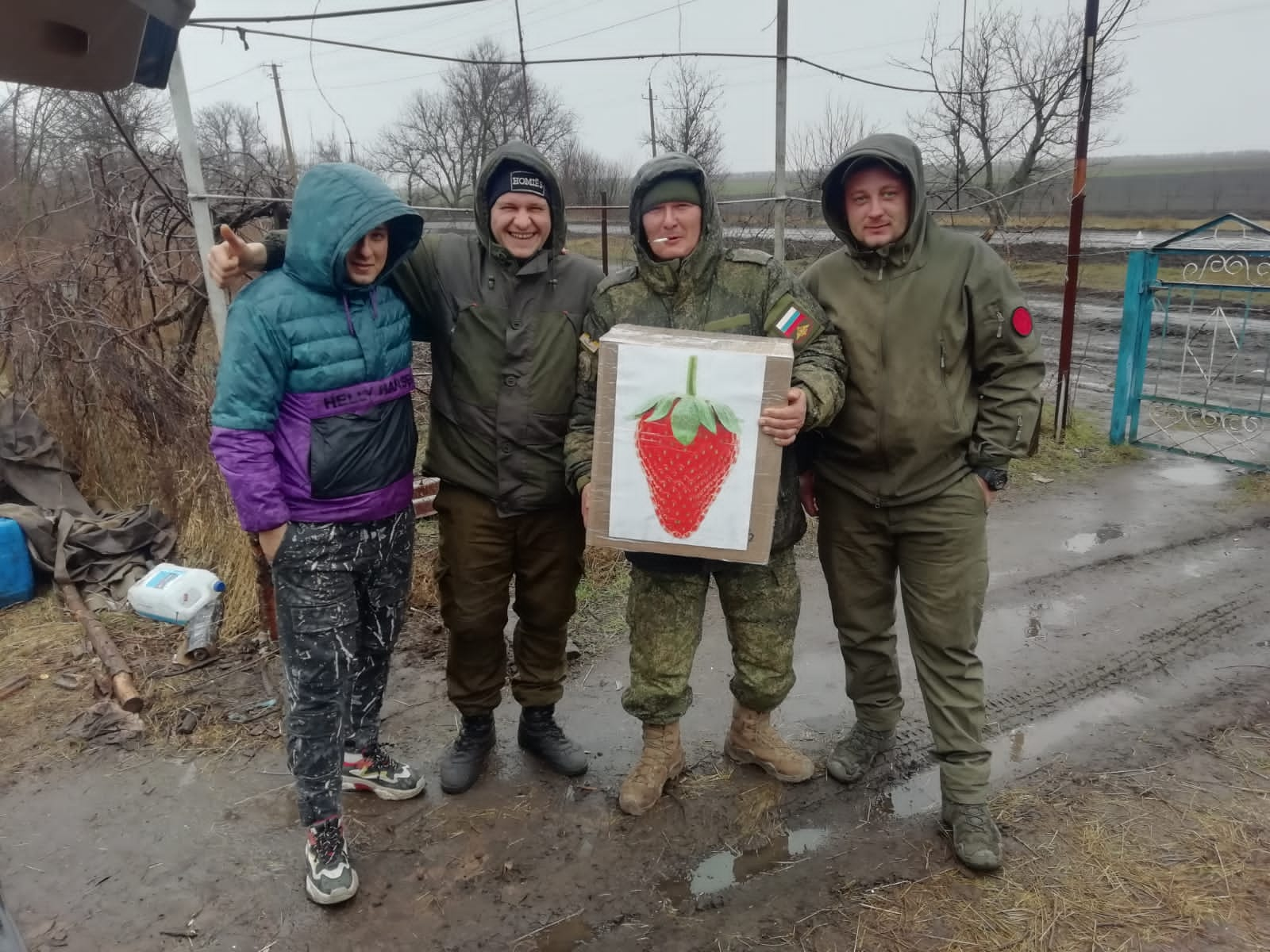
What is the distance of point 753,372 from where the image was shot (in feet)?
7.66

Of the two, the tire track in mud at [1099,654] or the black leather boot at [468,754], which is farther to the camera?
the tire track in mud at [1099,654]

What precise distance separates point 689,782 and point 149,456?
13.1 ft

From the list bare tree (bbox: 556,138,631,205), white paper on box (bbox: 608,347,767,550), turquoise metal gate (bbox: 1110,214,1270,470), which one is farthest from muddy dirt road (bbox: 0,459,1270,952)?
bare tree (bbox: 556,138,631,205)

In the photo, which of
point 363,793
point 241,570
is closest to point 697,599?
point 363,793

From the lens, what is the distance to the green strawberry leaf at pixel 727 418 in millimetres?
2381

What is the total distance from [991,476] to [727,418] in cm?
88

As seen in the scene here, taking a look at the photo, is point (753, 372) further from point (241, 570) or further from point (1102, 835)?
point (241, 570)

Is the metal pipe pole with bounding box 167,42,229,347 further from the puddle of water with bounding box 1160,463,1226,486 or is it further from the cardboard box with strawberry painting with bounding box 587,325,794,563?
the puddle of water with bounding box 1160,463,1226,486

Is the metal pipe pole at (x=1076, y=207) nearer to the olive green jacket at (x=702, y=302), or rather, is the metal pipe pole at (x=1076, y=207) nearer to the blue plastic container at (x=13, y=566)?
the olive green jacket at (x=702, y=302)

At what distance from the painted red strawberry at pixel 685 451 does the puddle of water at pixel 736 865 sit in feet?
3.54

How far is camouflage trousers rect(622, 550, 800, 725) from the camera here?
9.11ft

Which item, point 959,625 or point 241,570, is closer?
point 959,625

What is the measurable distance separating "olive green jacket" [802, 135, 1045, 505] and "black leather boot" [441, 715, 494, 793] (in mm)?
1691

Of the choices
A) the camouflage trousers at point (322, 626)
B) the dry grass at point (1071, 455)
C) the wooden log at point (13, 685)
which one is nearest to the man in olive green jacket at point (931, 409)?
the camouflage trousers at point (322, 626)
